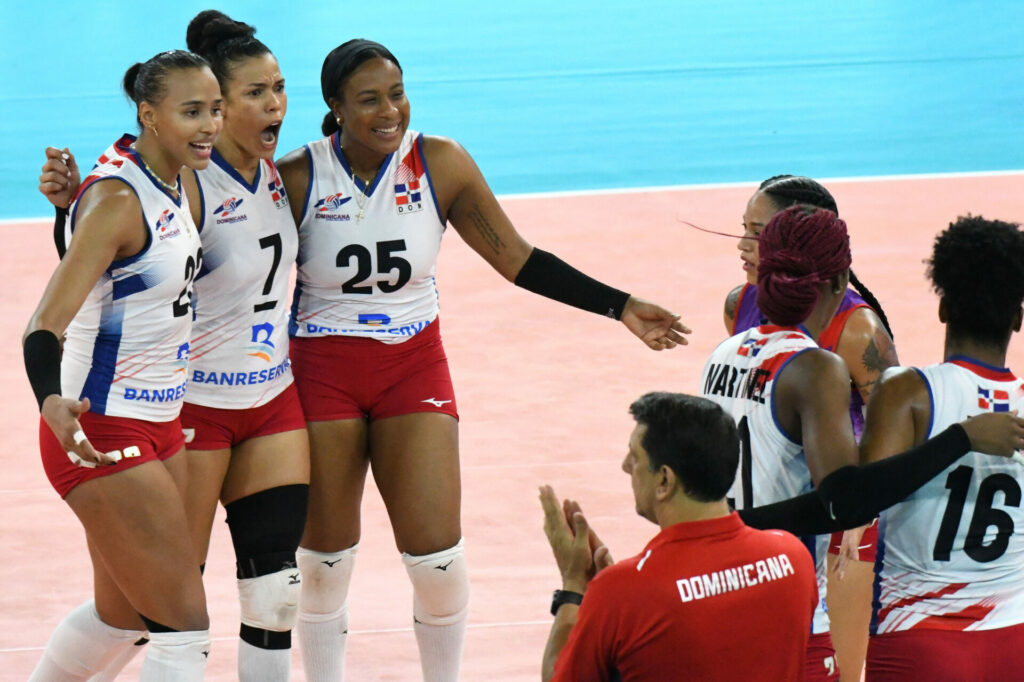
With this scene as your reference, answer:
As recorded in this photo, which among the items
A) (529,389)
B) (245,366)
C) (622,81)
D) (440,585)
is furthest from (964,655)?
→ (622,81)

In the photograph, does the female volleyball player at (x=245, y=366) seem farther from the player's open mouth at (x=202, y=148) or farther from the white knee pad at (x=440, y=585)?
the white knee pad at (x=440, y=585)

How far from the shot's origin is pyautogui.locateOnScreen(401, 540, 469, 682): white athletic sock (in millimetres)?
4297

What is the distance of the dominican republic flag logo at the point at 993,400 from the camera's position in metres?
2.98

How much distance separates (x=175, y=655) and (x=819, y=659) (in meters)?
1.63

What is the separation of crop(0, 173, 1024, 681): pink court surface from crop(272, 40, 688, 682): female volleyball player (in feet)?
1.98

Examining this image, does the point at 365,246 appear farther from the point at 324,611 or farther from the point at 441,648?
the point at 441,648

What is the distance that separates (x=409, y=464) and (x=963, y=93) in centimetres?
1190

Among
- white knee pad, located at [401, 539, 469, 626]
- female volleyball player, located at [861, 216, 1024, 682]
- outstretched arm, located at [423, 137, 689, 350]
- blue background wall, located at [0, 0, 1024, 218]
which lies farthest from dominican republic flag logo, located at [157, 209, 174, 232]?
blue background wall, located at [0, 0, 1024, 218]

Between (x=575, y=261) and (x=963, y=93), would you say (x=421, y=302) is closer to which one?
(x=575, y=261)

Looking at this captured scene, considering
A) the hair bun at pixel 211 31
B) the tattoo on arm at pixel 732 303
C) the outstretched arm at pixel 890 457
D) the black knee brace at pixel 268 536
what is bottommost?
the black knee brace at pixel 268 536

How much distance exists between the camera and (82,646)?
4.06 meters

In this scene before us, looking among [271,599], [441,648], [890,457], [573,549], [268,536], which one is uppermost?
→ [890,457]

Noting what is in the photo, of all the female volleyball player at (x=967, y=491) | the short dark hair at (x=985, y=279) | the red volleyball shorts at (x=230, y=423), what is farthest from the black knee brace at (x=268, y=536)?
the short dark hair at (x=985, y=279)

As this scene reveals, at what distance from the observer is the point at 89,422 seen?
367 centimetres
